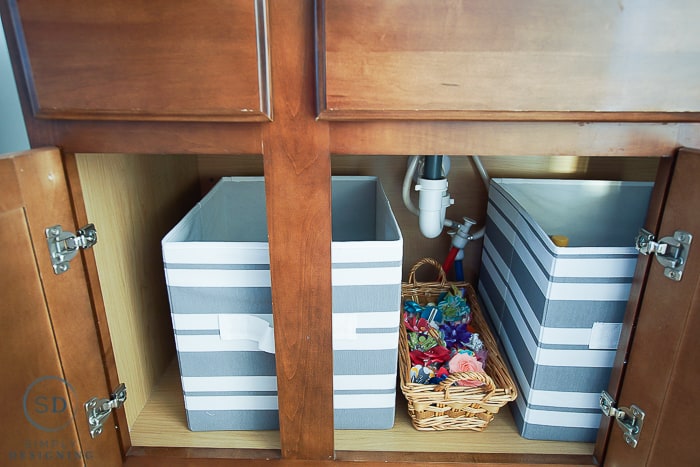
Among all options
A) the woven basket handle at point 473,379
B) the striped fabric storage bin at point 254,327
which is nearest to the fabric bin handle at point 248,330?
the striped fabric storage bin at point 254,327

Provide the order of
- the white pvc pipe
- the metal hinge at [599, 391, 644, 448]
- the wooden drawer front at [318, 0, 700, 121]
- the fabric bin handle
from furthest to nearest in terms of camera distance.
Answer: the white pvc pipe
the fabric bin handle
the metal hinge at [599, 391, 644, 448]
the wooden drawer front at [318, 0, 700, 121]

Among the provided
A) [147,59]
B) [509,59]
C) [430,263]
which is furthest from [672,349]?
[147,59]

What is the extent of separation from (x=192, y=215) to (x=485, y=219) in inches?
26.8

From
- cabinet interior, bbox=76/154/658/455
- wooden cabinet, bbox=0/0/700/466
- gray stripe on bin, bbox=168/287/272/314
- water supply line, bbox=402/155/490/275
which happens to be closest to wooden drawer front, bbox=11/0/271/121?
wooden cabinet, bbox=0/0/700/466

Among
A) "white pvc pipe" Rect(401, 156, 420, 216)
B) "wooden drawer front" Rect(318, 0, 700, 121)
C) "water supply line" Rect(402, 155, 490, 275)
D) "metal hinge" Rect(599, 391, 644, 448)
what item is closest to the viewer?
"wooden drawer front" Rect(318, 0, 700, 121)

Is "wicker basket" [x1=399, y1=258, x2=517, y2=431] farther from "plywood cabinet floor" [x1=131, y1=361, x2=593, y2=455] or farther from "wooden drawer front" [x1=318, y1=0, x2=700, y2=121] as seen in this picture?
"wooden drawer front" [x1=318, y1=0, x2=700, y2=121]

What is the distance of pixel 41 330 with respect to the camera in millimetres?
573

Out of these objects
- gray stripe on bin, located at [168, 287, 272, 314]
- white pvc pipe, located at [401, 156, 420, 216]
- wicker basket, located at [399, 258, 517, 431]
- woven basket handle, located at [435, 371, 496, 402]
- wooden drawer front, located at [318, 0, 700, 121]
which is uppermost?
wooden drawer front, located at [318, 0, 700, 121]

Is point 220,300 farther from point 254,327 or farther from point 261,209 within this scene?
point 261,209

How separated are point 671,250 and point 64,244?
804 millimetres

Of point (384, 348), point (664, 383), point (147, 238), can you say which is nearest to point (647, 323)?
point (664, 383)

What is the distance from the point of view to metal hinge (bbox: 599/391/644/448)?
25.2 inches

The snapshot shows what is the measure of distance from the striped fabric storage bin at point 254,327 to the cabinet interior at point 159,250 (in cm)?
5

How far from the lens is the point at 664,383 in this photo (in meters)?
0.59
